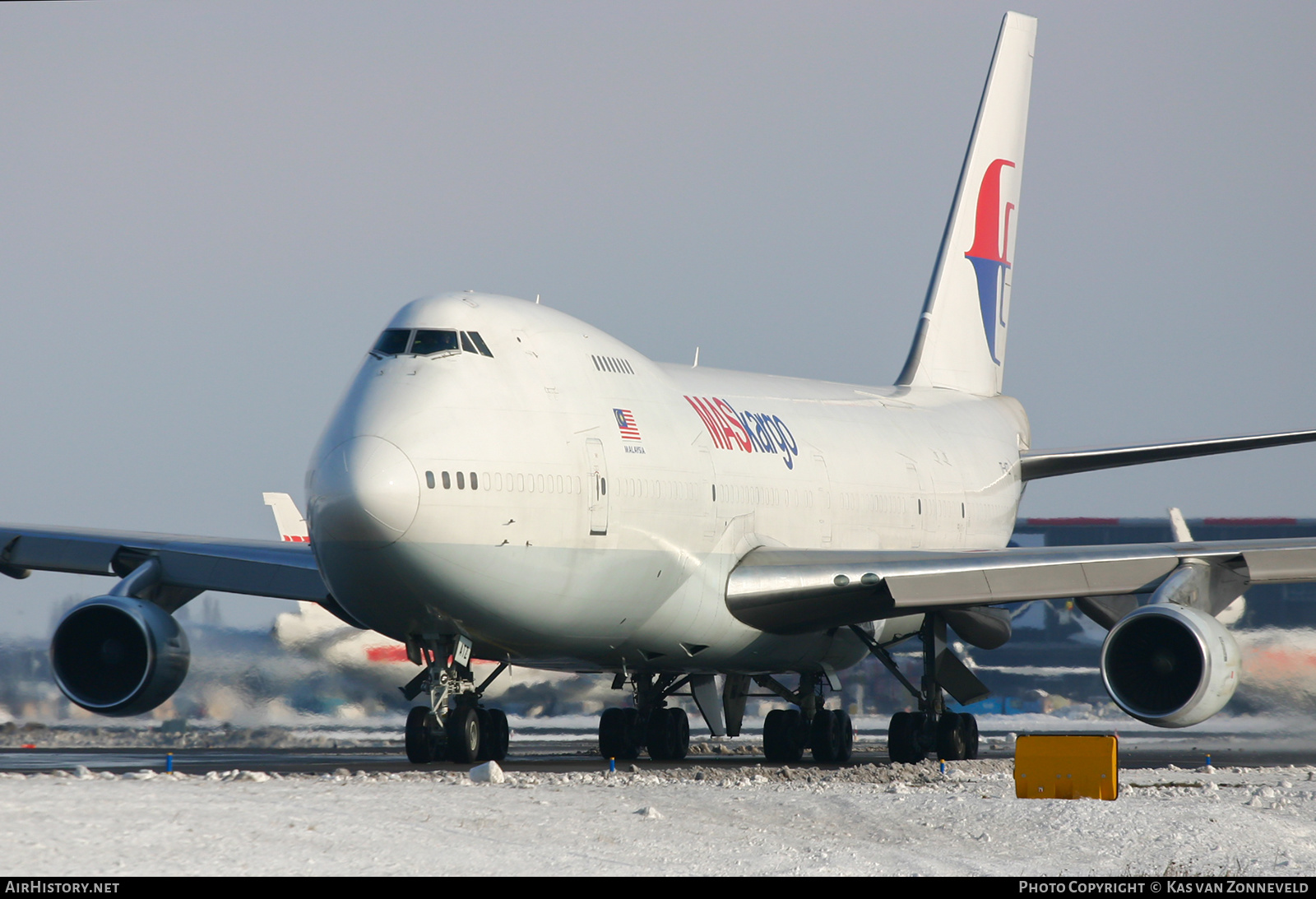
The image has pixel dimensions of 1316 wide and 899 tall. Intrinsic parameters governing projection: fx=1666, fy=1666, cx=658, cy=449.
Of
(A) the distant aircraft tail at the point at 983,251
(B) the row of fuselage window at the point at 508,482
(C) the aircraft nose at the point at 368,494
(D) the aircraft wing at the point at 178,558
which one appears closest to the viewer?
(C) the aircraft nose at the point at 368,494

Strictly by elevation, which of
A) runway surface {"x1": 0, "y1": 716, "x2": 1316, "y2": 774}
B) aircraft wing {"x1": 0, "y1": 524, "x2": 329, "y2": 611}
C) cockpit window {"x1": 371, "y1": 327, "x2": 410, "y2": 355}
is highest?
cockpit window {"x1": 371, "y1": 327, "x2": 410, "y2": 355}

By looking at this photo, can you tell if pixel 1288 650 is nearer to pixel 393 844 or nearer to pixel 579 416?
pixel 579 416

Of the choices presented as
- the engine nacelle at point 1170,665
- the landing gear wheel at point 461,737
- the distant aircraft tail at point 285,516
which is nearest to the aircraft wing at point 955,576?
the engine nacelle at point 1170,665

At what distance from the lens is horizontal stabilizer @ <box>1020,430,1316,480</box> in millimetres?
23438

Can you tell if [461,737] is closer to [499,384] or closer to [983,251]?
[499,384]

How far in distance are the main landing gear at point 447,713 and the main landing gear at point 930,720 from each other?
6492 millimetres

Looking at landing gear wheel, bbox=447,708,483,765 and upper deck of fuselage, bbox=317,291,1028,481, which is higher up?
upper deck of fuselage, bbox=317,291,1028,481

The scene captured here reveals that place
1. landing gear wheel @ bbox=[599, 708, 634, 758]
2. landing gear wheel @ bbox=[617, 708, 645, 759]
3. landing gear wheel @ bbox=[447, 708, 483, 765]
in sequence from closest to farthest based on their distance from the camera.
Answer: landing gear wheel @ bbox=[447, 708, 483, 765] < landing gear wheel @ bbox=[599, 708, 634, 758] < landing gear wheel @ bbox=[617, 708, 645, 759]

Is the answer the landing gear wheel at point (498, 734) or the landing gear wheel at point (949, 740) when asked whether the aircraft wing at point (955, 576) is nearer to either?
the landing gear wheel at point (949, 740)

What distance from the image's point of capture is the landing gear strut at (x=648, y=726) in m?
22.1

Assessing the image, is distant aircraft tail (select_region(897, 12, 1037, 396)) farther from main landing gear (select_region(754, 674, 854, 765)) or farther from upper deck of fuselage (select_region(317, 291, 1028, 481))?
upper deck of fuselage (select_region(317, 291, 1028, 481))

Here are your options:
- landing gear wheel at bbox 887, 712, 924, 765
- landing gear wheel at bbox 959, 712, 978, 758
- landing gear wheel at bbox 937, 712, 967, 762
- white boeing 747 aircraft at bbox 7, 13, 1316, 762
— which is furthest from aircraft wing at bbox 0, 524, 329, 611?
landing gear wheel at bbox 959, 712, 978, 758

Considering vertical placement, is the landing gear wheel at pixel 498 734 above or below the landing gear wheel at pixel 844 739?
above

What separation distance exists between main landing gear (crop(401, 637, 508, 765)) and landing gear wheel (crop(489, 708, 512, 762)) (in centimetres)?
15
